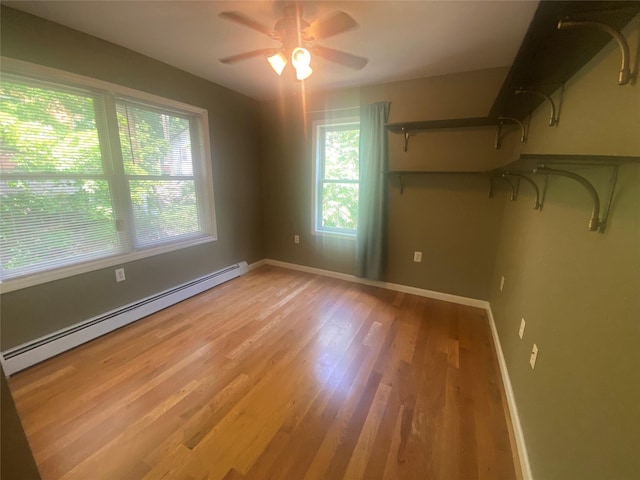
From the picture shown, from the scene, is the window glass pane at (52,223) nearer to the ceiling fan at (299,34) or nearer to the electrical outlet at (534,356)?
the ceiling fan at (299,34)

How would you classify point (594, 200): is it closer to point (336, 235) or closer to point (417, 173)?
point (417, 173)

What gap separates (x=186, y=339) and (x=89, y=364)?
63cm

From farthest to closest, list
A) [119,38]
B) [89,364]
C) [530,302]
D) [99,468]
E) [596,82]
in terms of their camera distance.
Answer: [119,38] < [89,364] < [530,302] < [99,468] < [596,82]

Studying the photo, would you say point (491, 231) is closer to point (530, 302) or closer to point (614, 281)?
point (530, 302)

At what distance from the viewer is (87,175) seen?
207cm

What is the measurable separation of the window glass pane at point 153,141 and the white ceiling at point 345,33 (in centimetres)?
51

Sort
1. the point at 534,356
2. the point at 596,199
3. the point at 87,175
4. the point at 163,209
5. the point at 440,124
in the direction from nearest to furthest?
the point at 596,199
the point at 534,356
the point at 87,175
the point at 440,124
the point at 163,209

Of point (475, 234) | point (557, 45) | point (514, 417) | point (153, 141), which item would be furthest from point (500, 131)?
point (153, 141)

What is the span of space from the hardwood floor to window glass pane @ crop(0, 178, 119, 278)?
740mm

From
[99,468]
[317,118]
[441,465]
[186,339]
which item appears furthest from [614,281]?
[317,118]

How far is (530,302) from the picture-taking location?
4.96ft

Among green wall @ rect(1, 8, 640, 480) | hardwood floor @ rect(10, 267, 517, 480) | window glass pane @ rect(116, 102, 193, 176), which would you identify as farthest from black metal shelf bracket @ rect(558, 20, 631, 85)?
window glass pane @ rect(116, 102, 193, 176)

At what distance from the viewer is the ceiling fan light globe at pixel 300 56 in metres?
1.56

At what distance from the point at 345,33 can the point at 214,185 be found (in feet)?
6.88
